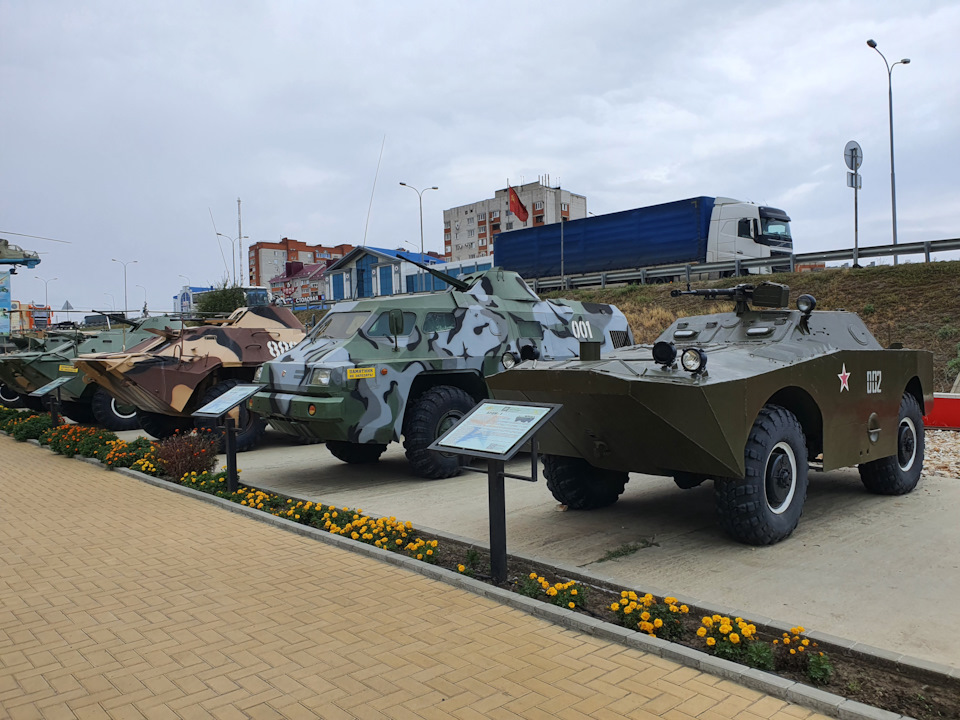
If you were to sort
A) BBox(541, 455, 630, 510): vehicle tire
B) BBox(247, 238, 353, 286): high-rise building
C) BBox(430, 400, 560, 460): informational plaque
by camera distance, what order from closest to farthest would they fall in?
BBox(430, 400, 560, 460): informational plaque < BBox(541, 455, 630, 510): vehicle tire < BBox(247, 238, 353, 286): high-rise building

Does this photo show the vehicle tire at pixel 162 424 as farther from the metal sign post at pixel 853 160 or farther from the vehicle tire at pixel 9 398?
the metal sign post at pixel 853 160

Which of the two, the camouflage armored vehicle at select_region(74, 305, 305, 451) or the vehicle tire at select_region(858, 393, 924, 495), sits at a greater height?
the camouflage armored vehicle at select_region(74, 305, 305, 451)

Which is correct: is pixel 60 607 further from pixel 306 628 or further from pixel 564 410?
pixel 564 410

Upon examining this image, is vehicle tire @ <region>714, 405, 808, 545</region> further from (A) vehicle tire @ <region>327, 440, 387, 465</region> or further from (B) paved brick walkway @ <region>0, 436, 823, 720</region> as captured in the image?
(A) vehicle tire @ <region>327, 440, 387, 465</region>

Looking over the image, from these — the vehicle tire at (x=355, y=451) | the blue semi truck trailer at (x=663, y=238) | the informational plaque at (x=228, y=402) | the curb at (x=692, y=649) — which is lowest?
the curb at (x=692, y=649)

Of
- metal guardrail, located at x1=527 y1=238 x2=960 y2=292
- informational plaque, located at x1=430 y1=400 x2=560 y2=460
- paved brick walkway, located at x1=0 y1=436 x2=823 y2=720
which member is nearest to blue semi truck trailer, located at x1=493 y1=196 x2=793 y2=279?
metal guardrail, located at x1=527 y1=238 x2=960 y2=292

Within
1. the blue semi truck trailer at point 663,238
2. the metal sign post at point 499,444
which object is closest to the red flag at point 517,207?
the blue semi truck trailer at point 663,238

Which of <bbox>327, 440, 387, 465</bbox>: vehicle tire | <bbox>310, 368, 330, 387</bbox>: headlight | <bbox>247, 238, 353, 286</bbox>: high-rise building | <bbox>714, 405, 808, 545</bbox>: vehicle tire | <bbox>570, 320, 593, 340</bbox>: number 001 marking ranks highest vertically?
<bbox>247, 238, 353, 286</bbox>: high-rise building

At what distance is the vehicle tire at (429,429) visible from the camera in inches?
352

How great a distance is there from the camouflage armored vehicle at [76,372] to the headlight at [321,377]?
798 centimetres

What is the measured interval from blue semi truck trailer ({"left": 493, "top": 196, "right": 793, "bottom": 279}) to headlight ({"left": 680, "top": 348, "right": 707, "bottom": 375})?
16767 millimetres

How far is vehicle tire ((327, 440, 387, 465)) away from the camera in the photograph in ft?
33.0

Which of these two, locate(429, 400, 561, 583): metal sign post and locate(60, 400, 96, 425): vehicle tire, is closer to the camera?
locate(429, 400, 561, 583): metal sign post

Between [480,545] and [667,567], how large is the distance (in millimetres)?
1367
